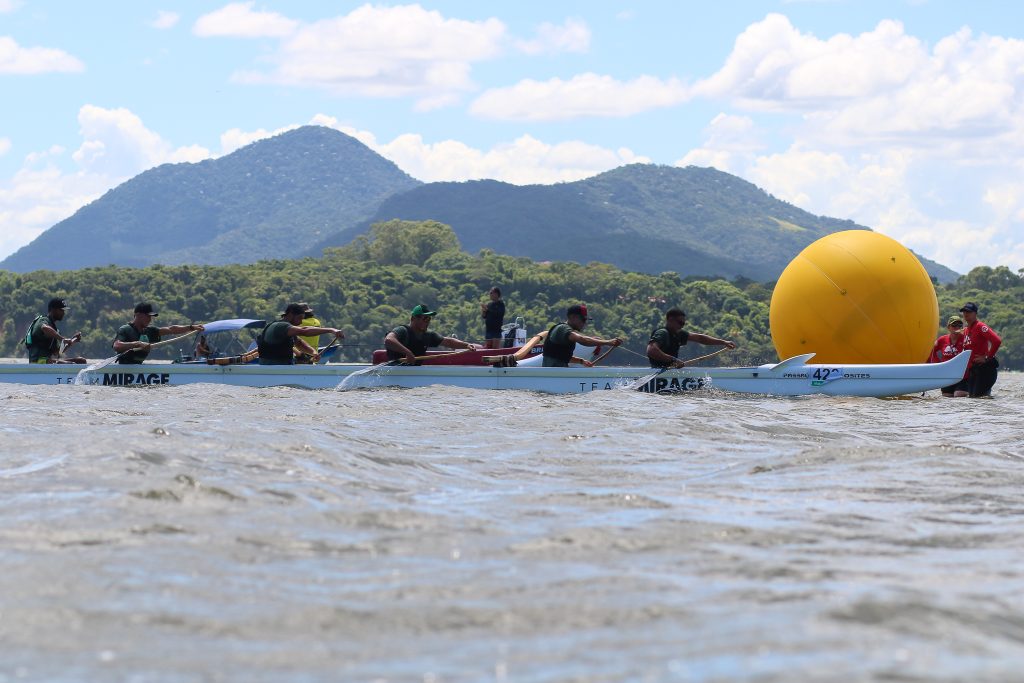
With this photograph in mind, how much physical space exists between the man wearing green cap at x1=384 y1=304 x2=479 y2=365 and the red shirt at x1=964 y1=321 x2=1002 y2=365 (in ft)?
26.4

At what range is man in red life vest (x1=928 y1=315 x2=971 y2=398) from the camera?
20.8 metres

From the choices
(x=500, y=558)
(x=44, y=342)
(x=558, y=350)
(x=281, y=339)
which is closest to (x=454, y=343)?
(x=558, y=350)

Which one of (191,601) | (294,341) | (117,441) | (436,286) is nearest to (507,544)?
(191,601)

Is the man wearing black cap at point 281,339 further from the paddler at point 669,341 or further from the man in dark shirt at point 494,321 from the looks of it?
the paddler at point 669,341

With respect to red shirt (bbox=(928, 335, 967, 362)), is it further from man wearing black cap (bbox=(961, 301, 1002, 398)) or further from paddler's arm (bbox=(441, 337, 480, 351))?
paddler's arm (bbox=(441, 337, 480, 351))

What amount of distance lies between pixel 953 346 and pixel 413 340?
8.47 metres

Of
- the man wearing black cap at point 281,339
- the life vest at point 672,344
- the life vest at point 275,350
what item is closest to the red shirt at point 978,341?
the life vest at point 672,344

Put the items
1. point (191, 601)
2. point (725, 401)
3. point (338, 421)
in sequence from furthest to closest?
point (725, 401)
point (338, 421)
point (191, 601)

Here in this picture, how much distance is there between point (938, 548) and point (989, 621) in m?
1.63

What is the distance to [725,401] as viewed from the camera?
17812 mm

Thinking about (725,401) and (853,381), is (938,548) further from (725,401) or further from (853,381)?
(853,381)

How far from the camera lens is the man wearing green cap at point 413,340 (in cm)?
2017

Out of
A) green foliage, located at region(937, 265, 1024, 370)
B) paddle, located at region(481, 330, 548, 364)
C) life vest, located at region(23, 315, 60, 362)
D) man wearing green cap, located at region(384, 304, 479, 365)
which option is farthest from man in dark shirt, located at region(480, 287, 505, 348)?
green foliage, located at region(937, 265, 1024, 370)

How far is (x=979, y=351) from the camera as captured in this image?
2069cm
